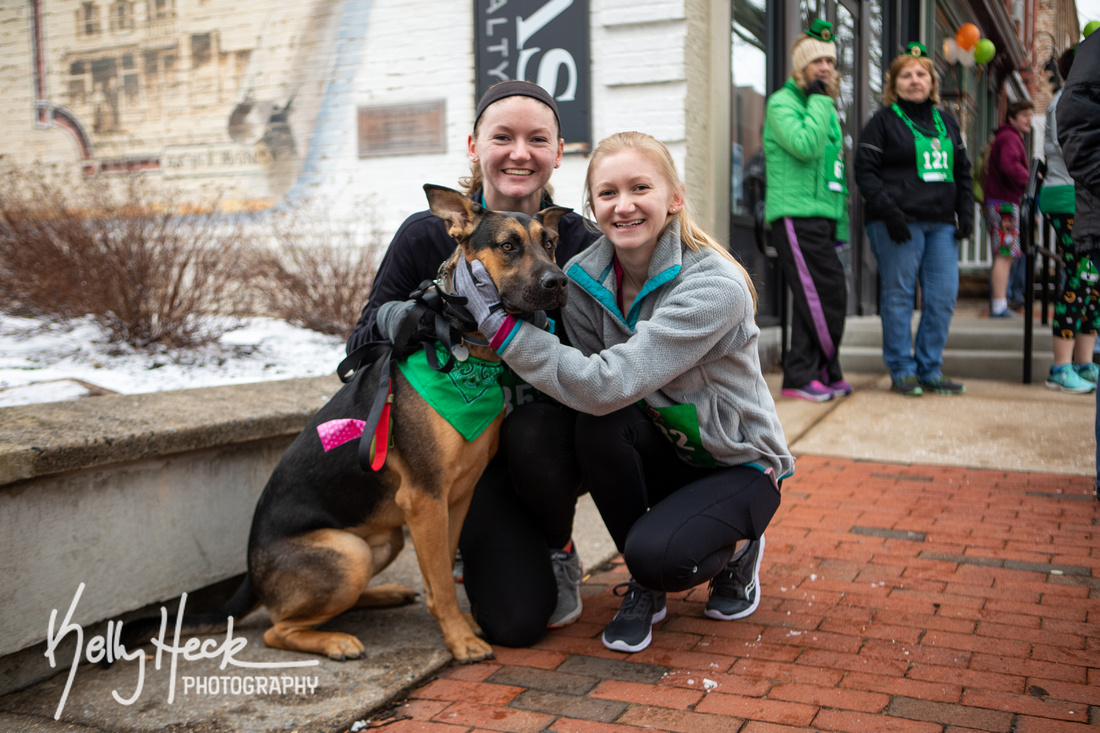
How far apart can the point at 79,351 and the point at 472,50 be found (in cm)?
430

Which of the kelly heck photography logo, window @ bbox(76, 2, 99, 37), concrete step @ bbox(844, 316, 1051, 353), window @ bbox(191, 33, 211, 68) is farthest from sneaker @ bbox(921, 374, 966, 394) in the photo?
window @ bbox(76, 2, 99, 37)

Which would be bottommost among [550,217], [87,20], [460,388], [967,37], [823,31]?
[460,388]

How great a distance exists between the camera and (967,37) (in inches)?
530

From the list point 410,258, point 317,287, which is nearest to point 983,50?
point 317,287

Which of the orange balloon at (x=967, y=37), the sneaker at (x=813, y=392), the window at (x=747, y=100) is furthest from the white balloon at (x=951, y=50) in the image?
the sneaker at (x=813, y=392)

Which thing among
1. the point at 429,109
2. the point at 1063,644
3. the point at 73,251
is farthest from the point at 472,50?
the point at 1063,644

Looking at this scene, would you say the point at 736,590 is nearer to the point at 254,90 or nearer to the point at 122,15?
the point at 254,90

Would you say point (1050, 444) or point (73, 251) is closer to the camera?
point (73, 251)

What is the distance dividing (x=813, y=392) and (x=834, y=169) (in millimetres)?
1585

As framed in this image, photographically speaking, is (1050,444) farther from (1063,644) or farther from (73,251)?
(73,251)

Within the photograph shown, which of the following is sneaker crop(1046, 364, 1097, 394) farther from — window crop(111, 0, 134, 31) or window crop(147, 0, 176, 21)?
window crop(111, 0, 134, 31)

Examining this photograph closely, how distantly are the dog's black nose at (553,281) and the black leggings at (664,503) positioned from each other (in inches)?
19.5

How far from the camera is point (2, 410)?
2.71 meters

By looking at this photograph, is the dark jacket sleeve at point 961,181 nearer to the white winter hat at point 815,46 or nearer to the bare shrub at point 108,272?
the white winter hat at point 815,46
